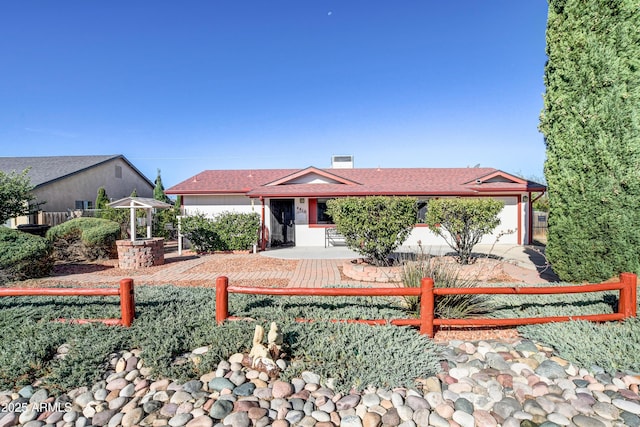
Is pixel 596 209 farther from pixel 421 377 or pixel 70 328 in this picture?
pixel 70 328

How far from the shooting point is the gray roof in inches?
730

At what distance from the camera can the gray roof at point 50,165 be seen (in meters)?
18.5

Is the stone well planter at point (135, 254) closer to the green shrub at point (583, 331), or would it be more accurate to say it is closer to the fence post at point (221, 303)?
the fence post at point (221, 303)

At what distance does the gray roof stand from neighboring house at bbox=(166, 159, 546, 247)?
9503mm

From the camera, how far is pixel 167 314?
4309 millimetres

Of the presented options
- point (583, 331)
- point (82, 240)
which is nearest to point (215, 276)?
point (82, 240)

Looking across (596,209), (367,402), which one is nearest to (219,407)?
(367,402)

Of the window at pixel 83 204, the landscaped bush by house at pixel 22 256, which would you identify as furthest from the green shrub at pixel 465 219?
the window at pixel 83 204

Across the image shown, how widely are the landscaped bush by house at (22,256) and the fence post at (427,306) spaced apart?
9.17 meters

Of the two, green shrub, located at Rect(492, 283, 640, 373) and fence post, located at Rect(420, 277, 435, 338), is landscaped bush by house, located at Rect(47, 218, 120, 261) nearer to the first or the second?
fence post, located at Rect(420, 277, 435, 338)

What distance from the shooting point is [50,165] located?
20500 mm

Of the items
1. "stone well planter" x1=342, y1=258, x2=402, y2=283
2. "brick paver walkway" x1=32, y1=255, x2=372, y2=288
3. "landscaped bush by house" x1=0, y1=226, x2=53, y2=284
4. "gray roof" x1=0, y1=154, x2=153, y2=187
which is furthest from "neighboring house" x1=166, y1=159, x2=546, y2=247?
"gray roof" x1=0, y1=154, x2=153, y2=187

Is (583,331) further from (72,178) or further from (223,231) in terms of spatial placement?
(72,178)

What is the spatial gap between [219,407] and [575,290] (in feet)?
14.6
